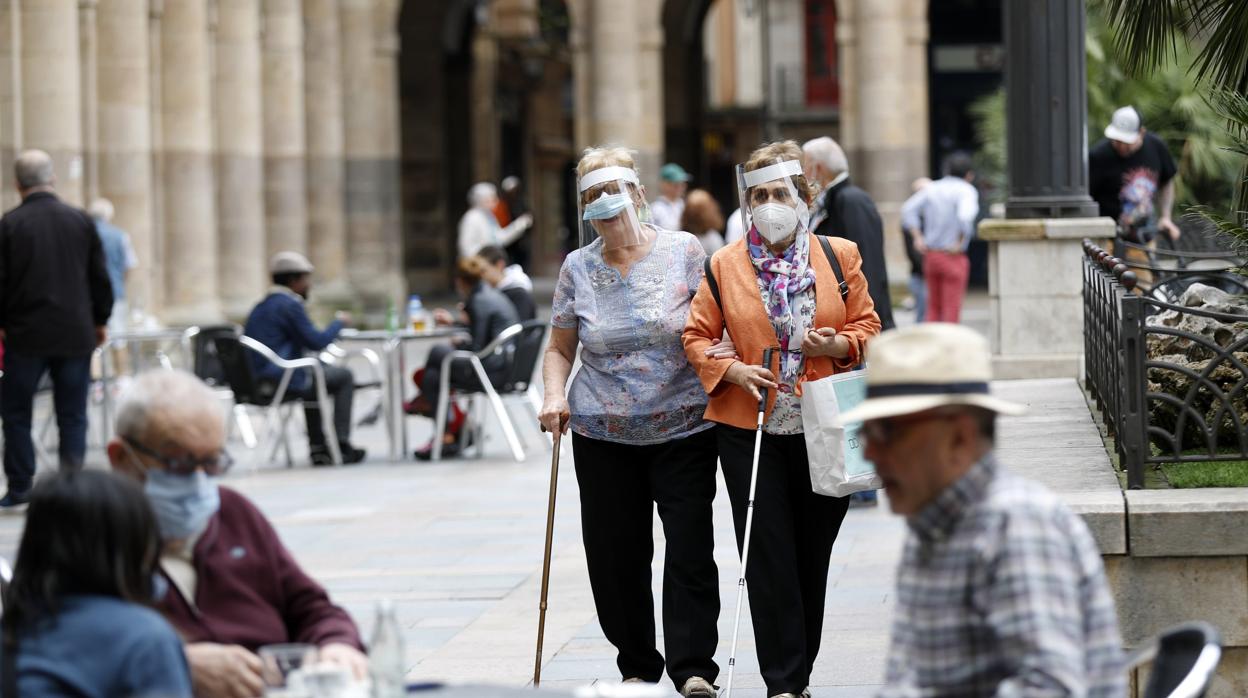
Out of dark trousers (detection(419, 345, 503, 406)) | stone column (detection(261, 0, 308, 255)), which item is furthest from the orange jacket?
stone column (detection(261, 0, 308, 255))

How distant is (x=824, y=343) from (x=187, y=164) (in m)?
18.8

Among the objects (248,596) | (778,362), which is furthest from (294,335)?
(248,596)

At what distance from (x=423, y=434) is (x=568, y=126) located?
126 feet

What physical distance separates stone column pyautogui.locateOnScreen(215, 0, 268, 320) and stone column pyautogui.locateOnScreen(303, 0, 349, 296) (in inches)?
128

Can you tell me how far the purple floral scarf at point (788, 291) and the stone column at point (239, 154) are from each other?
1978cm

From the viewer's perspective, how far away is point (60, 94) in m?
19.4

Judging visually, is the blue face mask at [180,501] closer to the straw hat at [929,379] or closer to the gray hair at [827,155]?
the straw hat at [929,379]

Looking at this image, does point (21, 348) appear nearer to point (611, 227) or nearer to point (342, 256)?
point (611, 227)

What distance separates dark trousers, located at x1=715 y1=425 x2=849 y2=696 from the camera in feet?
20.3

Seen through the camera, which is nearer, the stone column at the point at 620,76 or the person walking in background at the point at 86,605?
the person walking in background at the point at 86,605

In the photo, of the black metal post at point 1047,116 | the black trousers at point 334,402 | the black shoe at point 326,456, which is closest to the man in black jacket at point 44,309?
the black trousers at point 334,402

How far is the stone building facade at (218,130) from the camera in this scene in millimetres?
19484

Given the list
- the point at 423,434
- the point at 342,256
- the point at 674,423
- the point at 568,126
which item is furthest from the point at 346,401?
the point at 568,126

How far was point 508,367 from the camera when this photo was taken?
559 inches
